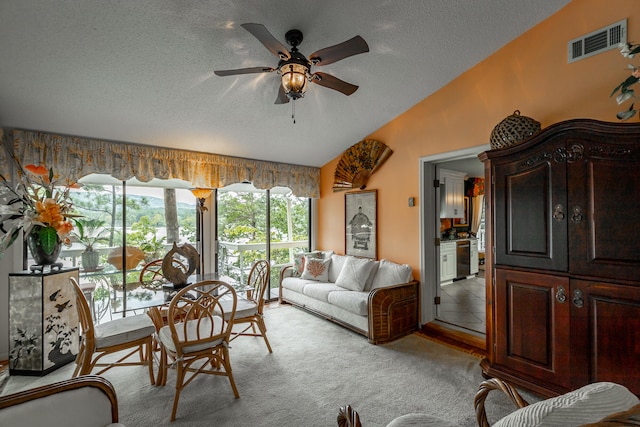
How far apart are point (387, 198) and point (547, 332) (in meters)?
2.42

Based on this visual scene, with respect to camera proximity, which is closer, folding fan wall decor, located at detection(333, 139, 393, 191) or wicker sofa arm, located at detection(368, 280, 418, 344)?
wicker sofa arm, located at detection(368, 280, 418, 344)

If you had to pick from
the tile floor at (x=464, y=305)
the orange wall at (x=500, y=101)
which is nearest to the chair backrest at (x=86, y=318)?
the orange wall at (x=500, y=101)

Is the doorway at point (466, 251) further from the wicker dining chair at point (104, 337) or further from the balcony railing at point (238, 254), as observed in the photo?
the wicker dining chair at point (104, 337)

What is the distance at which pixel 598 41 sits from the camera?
2.33m

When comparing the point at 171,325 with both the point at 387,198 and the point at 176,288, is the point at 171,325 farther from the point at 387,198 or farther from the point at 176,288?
the point at 387,198

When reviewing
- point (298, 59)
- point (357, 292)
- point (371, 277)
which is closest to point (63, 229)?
point (298, 59)

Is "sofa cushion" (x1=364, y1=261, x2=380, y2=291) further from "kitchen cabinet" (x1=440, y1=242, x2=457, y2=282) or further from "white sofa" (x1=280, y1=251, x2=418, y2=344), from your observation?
"kitchen cabinet" (x1=440, y1=242, x2=457, y2=282)

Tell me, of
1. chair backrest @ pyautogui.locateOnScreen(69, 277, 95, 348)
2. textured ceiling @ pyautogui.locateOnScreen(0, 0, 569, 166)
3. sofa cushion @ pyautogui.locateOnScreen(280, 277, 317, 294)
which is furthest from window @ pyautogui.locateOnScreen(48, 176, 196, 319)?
sofa cushion @ pyautogui.locateOnScreen(280, 277, 317, 294)

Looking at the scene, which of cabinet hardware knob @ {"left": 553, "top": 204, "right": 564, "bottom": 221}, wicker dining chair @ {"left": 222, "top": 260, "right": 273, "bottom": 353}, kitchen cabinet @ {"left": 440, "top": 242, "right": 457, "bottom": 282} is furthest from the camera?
kitchen cabinet @ {"left": 440, "top": 242, "right": 457, "bottom": 282}

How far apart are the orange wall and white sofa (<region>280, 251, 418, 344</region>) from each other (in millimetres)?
345

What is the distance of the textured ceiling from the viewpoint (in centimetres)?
213

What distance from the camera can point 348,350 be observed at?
10.2ft

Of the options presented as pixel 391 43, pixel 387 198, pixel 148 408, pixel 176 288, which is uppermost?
pixel 391 43

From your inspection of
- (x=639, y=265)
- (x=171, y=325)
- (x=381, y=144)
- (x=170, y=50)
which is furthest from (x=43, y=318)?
(x=639, y=265)
